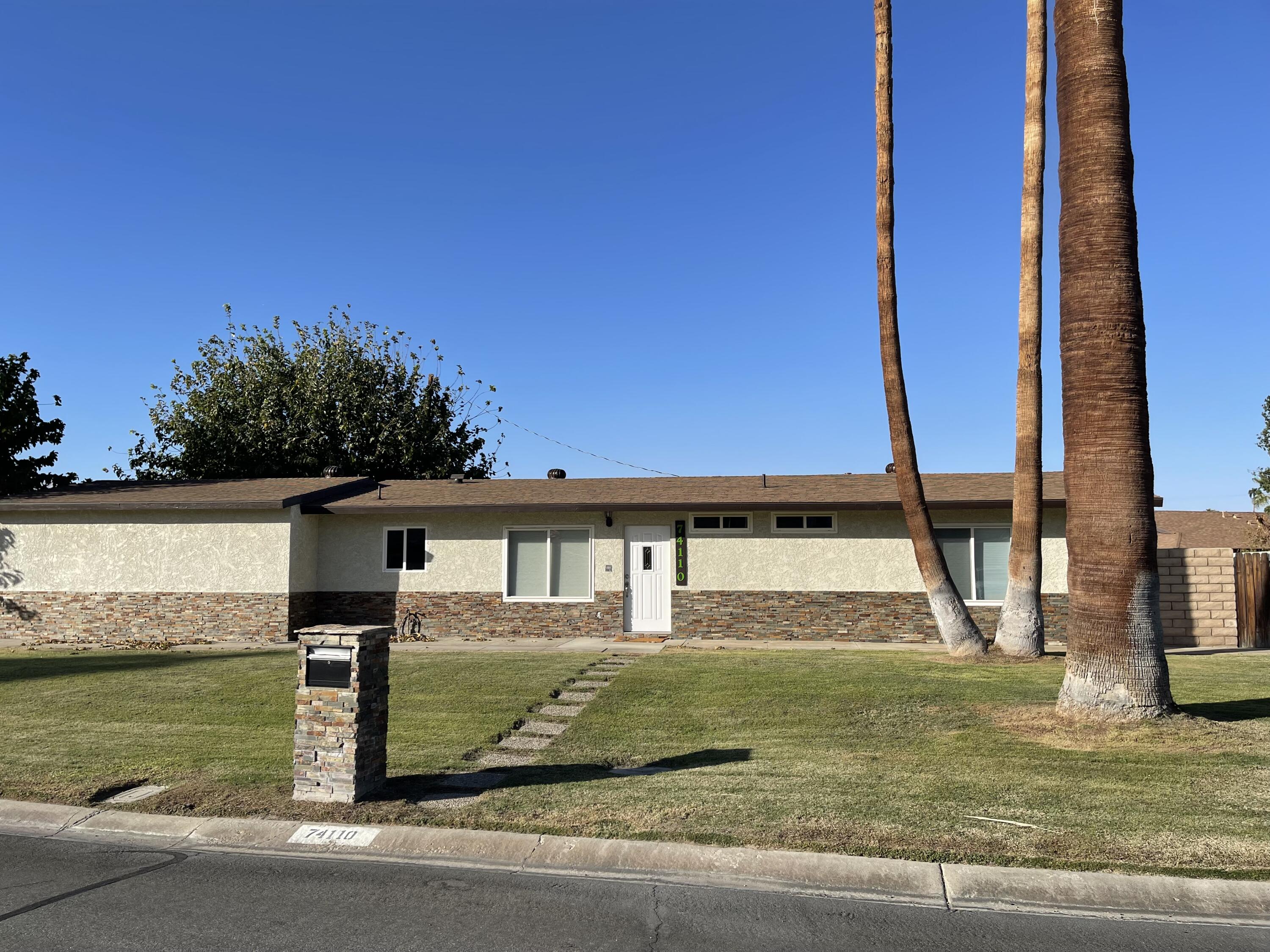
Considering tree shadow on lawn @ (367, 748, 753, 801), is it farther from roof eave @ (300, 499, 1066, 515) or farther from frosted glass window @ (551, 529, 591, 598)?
frosted glass window @ (551, 529, 591, 598)

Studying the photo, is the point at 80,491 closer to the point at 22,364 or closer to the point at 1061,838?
the point at 22,364

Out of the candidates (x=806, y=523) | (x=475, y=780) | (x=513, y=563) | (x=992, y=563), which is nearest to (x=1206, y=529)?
(x=992, y=563)

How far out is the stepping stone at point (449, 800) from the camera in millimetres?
6832

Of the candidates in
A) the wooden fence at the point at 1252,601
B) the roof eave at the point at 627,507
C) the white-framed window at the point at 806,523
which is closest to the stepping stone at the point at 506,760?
the roof eave at the point at 627,507

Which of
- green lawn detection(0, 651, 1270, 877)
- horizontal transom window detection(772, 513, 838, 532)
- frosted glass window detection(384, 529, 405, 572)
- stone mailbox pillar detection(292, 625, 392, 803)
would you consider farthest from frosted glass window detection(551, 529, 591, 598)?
stone mailbox pillar detection(292, 625, 392, 803)

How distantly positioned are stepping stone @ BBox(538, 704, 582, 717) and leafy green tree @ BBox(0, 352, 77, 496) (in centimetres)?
2145

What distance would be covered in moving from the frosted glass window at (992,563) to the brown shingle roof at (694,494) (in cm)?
67

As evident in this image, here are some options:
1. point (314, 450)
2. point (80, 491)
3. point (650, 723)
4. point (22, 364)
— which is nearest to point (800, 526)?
point (650, 723)

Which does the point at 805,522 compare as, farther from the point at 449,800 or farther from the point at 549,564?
the point at 449,800

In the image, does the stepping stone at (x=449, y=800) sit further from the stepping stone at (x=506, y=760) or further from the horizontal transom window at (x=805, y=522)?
the horizontal transom window at (x=805, y=522)

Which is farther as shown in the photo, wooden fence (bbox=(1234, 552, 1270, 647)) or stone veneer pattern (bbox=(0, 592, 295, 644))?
stone veneer pattern (bbox=(0, 592, 295, 644))

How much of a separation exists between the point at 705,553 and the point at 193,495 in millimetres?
10623

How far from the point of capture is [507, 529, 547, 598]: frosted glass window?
19078mm

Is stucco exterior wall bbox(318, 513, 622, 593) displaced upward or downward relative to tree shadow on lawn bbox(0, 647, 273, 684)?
upward
